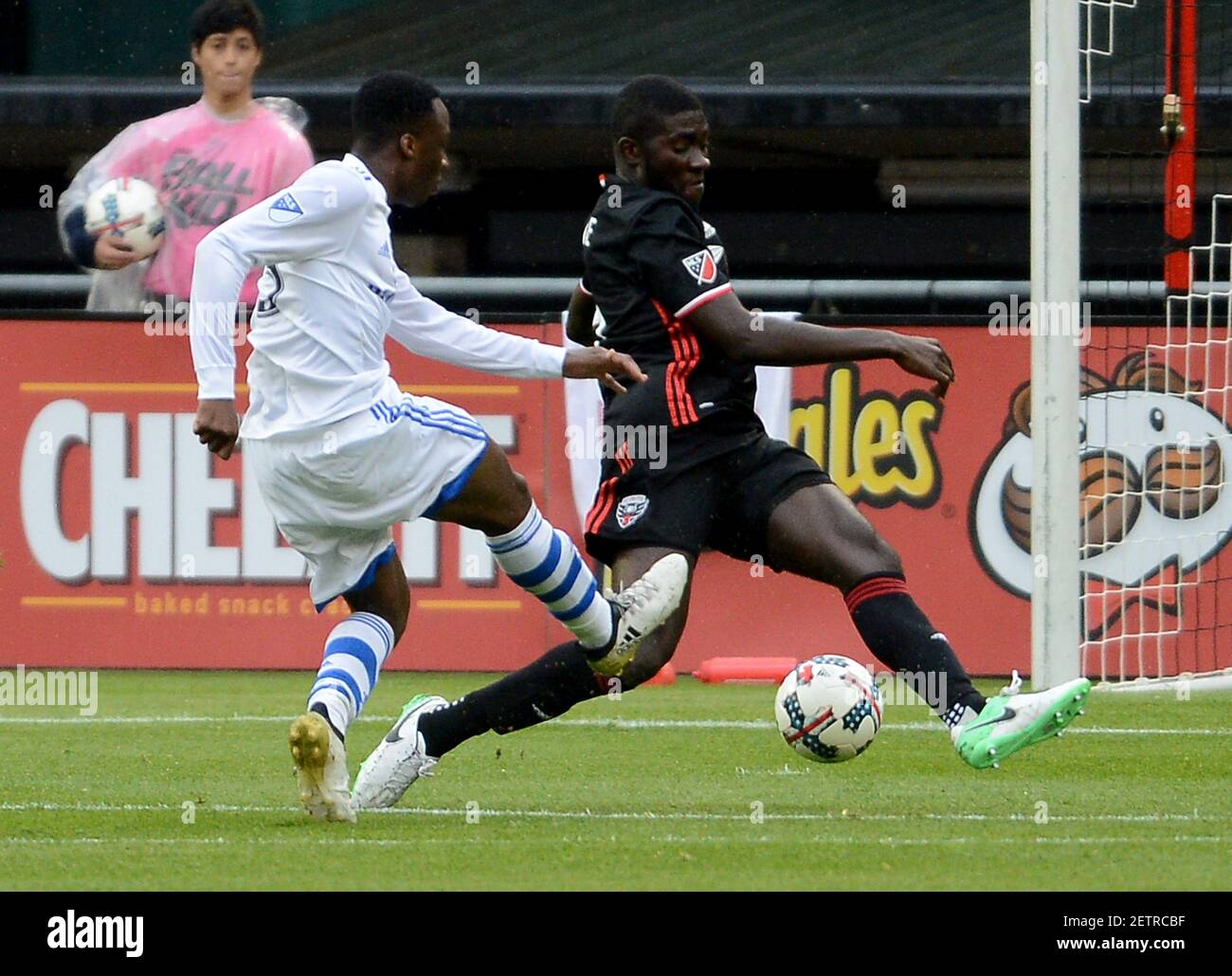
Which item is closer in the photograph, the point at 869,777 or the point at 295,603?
the point at 869,777

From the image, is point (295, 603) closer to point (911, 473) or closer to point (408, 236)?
point (911, 473)

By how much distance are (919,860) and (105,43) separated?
11.5 m

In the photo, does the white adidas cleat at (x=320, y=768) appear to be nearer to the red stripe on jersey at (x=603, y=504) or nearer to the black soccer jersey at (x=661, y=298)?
the red stripe on jersey at (x=603, y=504)

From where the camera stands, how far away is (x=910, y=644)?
6258 mm

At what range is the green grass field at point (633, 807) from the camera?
4.96m

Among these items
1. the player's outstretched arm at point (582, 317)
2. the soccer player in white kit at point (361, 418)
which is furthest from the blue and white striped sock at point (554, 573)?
the player's outstretched arm at point (582, 317)

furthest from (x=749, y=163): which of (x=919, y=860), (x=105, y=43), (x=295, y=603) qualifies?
(x=919, y=860)

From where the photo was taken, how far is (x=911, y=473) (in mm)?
9977

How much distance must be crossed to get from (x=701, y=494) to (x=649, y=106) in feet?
3.49

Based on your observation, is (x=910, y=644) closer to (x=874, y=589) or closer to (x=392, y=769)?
(x=874, y=589)

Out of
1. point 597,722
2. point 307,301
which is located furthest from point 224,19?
point 307,301

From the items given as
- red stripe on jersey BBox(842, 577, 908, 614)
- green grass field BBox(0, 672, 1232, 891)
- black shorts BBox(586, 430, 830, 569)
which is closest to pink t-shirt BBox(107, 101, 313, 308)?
green grass field BBox(0, 672, 1232, 891)

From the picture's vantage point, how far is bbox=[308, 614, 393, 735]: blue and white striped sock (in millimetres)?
5723

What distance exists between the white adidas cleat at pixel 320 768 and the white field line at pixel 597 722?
2.50 m
